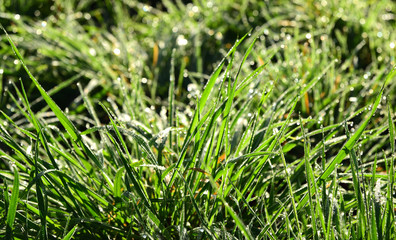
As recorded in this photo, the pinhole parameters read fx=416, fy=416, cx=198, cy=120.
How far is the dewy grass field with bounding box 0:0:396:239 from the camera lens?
3.01 ft

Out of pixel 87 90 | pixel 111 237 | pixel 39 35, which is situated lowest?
pixel 111 237

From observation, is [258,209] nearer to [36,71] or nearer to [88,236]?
[88,236]

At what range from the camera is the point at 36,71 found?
6.27ft

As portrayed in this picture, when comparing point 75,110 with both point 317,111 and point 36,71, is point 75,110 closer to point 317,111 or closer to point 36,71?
point 36,71

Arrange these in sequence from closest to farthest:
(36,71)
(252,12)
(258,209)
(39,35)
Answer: (258,209)
(36,71)
(39,35)
(252,12)

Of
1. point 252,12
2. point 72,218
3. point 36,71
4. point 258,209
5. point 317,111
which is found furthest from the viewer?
point 252,12

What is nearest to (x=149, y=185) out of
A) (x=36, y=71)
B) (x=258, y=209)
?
(x=258, y=209)

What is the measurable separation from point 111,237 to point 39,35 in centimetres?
136

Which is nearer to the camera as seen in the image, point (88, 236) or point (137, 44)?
point (88, 236)

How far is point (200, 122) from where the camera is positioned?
969 mm

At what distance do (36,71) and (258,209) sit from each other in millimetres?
1292

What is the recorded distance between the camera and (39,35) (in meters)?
2.06

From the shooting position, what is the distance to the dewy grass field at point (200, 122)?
0.92 m

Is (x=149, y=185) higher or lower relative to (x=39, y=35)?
lower
